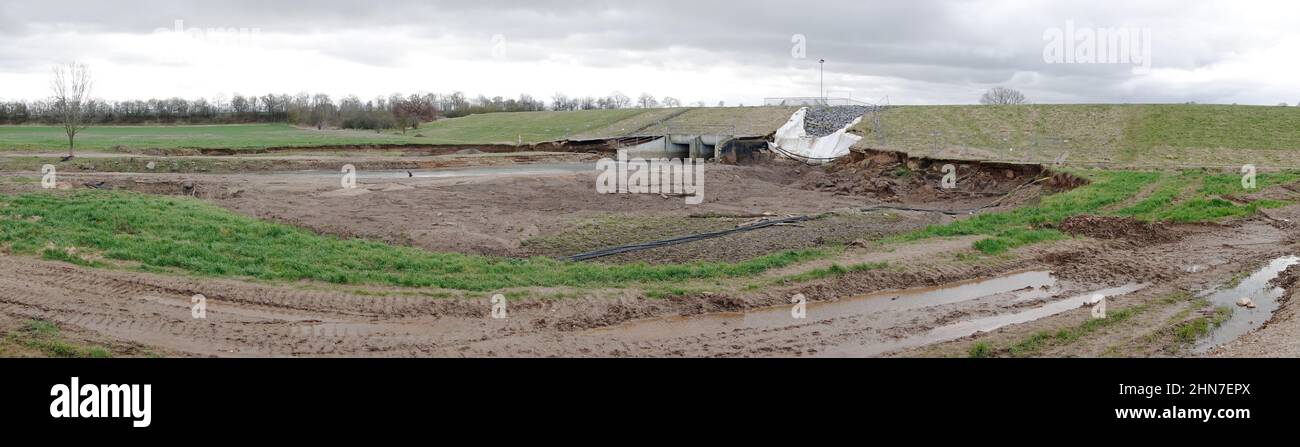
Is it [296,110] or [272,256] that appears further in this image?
[296,110]

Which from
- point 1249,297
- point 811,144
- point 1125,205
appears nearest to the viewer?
point 1249,297

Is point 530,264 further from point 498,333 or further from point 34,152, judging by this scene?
point 34,152

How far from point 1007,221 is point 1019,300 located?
Result: 739 cm

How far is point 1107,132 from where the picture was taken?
1641 inches

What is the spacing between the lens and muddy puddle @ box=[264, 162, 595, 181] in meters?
33.2

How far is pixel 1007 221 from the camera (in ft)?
64.3

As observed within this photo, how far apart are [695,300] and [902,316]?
2.94 metres

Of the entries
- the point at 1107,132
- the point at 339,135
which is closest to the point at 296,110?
the point at 339,135

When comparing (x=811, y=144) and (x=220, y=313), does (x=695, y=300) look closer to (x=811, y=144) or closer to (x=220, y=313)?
(x=220, y=313)

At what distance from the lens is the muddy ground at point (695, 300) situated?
9.81m

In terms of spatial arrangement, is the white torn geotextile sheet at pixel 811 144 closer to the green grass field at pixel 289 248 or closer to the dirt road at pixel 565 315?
the green grass field at pixel 289 248

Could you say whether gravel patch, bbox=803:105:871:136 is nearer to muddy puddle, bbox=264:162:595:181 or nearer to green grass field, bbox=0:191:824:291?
muddy puddle, bbox=264:162:595:181

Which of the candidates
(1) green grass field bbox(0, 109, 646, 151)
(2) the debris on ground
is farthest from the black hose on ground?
(1) green grass field bbox(0, 109, 646, 151)

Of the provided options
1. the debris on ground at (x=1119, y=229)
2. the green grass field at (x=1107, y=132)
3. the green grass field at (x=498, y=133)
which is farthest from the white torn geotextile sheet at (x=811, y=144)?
the debris on ground at (x=1119, y=229)
